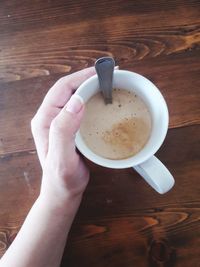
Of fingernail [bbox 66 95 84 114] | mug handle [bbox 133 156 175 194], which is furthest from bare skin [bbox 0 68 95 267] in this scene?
mug handle [bbox 133 156 175 194]

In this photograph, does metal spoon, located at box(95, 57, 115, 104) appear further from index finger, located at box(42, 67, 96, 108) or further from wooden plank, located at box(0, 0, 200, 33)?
wooden plank, located at box(0, 0, 200, 33)

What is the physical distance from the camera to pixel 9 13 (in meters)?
0.76

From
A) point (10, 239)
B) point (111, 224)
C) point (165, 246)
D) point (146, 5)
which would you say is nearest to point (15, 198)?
point (10, 239)

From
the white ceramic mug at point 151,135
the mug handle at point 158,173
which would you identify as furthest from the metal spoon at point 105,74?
the mug handle at point 158,173

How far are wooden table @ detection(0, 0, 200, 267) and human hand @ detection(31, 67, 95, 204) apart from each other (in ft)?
0.23

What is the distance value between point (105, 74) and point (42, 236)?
28 cm

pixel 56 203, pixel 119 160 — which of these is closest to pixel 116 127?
pixel 119 160

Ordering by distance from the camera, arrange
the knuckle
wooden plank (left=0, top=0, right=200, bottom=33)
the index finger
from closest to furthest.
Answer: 1. the knuckle
2. the index finger
3. wooden plank (left=0, top=0, right=200, bottom=33)

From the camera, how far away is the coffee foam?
0.59 metres

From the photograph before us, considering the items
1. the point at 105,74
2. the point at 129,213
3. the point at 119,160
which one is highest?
the point at 105,74

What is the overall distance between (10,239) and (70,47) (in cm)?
39

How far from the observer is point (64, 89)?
633 mm

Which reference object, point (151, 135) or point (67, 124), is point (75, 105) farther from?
point (151, 135)

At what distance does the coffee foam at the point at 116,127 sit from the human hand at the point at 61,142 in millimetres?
42
